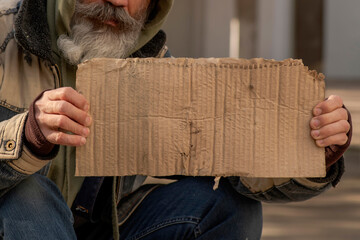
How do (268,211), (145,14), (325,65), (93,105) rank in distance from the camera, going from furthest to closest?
(325,65) → (268,211) → (145,14) → (93,105)

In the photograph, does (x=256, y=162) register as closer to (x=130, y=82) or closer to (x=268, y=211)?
(x=130, y=82)

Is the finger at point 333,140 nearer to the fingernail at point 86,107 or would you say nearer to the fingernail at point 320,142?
the fingernail at point 320,142

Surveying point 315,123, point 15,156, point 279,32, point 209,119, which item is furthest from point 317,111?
point 279,32

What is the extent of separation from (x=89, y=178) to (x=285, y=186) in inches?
26.5

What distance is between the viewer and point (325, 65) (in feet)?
41.6

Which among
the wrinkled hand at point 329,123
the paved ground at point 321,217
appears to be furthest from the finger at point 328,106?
the paved ground at point 321,217

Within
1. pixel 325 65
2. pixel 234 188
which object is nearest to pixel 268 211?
pixel 234 188

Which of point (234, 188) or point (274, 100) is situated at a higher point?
point (274, 100)

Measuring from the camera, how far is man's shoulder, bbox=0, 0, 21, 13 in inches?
99.0

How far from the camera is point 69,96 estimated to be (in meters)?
1.95

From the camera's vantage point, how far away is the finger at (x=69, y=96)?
6.36 ft

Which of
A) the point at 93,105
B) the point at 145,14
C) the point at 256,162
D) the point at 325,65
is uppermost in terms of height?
the point at 325,65

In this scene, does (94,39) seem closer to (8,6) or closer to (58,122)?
(8,6)

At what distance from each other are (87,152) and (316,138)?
2.14 feet
